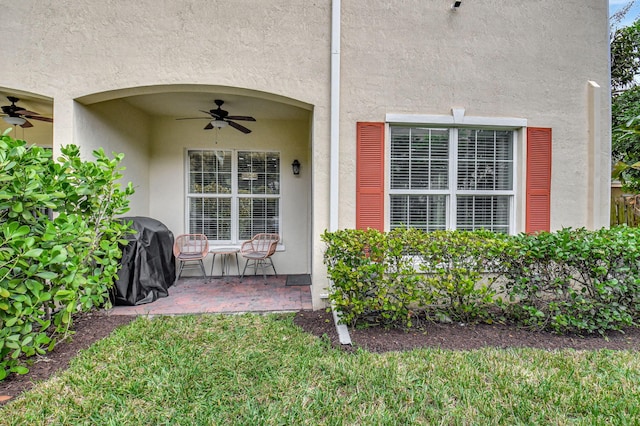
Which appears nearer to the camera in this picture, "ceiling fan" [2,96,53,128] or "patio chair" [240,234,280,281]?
"ceiling fan" [2,96,53,128]

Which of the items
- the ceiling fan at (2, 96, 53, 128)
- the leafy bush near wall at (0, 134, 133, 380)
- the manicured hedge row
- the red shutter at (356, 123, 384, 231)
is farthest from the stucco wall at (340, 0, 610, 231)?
the ceiling fan at (2, 96, 53, 128)

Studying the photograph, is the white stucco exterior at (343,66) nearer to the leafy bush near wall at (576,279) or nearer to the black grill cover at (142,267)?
the leafy bush near wall at (576,279)

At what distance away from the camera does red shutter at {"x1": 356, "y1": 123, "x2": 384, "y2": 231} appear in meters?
4.03

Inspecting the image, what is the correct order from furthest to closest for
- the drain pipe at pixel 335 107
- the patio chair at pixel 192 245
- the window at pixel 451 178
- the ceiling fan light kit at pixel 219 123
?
the patio chair at pixel 192 245 < the ceiling fan light kit at pixel 219 123 < the window at pixel 451 178 < the drain pipe at pixel 335 107

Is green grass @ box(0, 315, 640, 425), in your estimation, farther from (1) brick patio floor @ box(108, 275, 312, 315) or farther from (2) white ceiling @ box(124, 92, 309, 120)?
(2) white ceiling @ box(124, 92, 309, 120)

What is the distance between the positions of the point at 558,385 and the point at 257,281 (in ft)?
14.7

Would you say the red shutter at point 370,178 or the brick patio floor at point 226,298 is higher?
the red shutter at point 370,178

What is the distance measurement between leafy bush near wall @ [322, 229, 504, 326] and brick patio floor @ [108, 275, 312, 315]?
3.74 feet

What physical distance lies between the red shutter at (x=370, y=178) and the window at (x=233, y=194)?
8.56ft

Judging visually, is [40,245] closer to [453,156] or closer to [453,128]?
[453,156]

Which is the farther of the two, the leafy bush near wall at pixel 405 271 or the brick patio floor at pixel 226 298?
the brick patio floor at pixel 226 298

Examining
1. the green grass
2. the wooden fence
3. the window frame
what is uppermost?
the window frame

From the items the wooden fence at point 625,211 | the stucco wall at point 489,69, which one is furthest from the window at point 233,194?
the wooden fence at point 625,211

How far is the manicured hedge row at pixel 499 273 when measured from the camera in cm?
323
